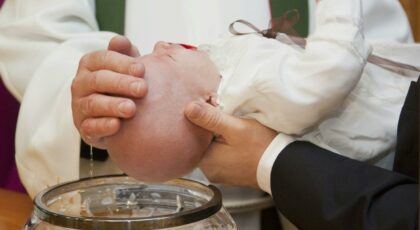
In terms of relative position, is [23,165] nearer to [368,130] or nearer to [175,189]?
[175,189]

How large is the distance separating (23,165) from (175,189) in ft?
1.05

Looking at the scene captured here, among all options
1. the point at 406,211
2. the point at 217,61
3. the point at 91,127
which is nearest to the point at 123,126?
the point at 91,127

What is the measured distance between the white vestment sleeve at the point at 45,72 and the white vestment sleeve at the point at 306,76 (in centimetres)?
27

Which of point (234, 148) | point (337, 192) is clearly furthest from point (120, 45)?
point (337, 192)

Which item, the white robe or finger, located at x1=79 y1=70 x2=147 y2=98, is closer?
finger, located at x1=79 y1=70 x2=147 y2=98

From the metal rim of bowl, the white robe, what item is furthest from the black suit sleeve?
the white robe

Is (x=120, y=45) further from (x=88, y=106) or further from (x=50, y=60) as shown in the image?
(x=50, y=60)

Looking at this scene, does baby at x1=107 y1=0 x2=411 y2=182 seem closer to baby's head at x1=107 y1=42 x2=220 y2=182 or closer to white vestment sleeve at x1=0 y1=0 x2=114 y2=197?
baby's head at x1=107 y1=42 x2=220 y2=182

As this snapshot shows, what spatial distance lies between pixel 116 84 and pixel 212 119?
11 cm

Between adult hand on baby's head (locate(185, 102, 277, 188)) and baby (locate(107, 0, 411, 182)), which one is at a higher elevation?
baby (locate(107, 0, 411, 182))

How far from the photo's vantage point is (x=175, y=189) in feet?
2.30

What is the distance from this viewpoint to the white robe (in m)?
0.90

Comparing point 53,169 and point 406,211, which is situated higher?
point 406,211

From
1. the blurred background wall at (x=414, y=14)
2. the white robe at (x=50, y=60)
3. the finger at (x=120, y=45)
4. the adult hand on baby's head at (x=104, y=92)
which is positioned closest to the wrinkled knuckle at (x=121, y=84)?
the adult hand on baby's head at (x=104, y=92)
